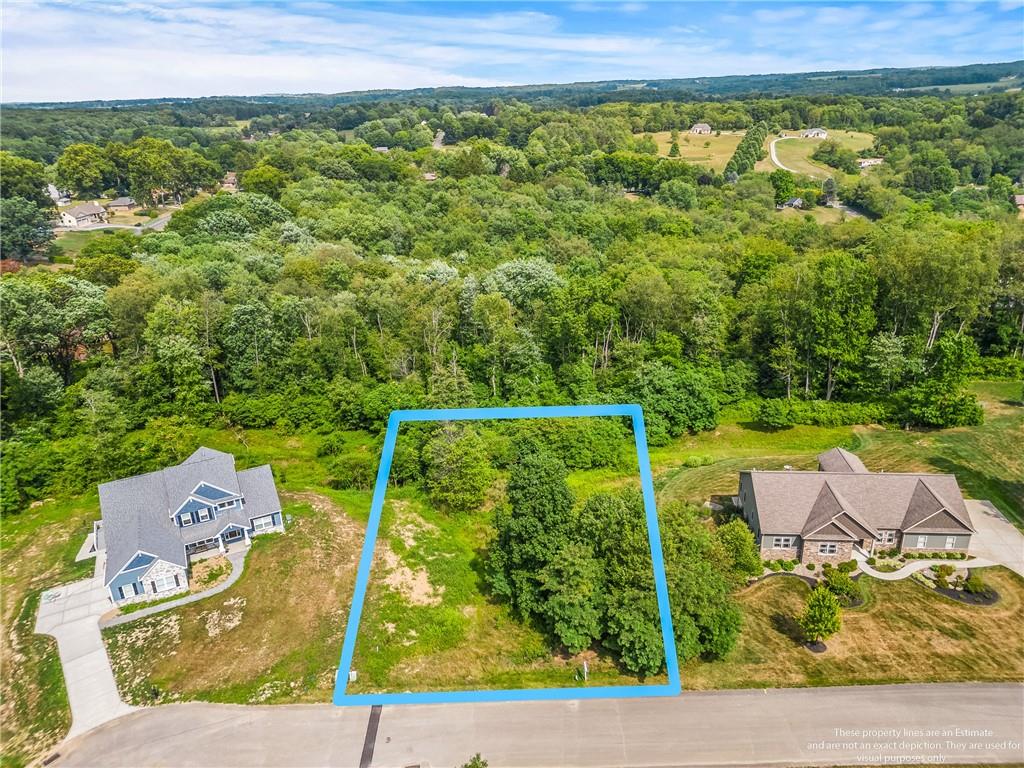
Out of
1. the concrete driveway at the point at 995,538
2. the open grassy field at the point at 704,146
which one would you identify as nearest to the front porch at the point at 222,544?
the concrete driveway at the point at 995,538

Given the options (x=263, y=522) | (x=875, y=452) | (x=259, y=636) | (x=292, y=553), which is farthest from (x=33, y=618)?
(x=875, y=452)

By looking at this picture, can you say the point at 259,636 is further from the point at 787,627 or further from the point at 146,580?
the point at 787,627

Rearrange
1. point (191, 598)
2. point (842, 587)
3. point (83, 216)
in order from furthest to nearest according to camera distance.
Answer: point (83, 216), point (191, 598), point (842, 587)

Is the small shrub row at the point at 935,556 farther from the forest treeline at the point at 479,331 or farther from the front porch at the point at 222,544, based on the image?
the front porch at the point at 222,544

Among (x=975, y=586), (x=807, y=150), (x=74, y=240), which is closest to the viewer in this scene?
(x=975, y=586)

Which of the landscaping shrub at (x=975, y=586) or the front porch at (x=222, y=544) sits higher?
the landscaping shrub at (x=975, y=586)

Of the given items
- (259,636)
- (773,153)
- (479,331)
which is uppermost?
(773,153)

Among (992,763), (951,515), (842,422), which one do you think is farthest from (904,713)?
(842,422)

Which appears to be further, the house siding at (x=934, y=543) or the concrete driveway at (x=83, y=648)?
the house siding at (x=934, y=543)
